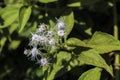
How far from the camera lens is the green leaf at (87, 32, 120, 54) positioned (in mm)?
1477

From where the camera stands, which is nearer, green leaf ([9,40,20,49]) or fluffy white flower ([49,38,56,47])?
fluffy white flower ([49,38,56,47])

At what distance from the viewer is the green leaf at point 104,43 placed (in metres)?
1.48

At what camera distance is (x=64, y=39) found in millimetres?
1576

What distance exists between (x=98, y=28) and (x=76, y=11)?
0.64ft

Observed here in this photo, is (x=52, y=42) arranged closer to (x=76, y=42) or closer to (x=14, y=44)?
(x=76, y=42)

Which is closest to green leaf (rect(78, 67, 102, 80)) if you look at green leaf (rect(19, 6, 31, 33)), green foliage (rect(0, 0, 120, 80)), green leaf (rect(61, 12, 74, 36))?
green foliage (rect(0, 0, 120, 80))

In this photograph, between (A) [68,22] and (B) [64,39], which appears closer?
(B) [64,39]

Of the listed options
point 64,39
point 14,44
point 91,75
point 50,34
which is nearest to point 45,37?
point 50,34

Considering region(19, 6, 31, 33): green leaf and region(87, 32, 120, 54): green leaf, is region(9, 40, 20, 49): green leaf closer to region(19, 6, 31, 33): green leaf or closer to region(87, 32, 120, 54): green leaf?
region(19, 6, 31, 33): green leaf

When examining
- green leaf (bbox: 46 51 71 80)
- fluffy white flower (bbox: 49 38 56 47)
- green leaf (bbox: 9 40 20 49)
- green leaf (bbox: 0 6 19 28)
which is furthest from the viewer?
green leaf (bbox: 9 40 20 49)

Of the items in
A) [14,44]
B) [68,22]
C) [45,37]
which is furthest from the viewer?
[14,44]

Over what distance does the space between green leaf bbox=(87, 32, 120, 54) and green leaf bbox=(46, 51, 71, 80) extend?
0.40 feet

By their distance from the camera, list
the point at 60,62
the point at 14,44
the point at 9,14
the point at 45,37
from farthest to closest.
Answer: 1. the point at 14,44
2. the point at 9,14
3. the point at 60,62
4. the point at 45,37

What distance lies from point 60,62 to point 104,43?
208 millimetres
